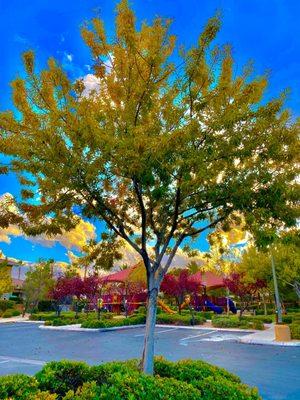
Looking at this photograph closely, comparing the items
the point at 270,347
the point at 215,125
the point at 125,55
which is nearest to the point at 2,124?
the point at 125,55

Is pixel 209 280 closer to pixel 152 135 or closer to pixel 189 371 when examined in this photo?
pixel 189 371

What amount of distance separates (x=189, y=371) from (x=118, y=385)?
2.36 m

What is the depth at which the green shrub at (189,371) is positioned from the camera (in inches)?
293

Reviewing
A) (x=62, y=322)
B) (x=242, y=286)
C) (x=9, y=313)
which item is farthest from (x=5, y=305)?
(x=242, y=286)

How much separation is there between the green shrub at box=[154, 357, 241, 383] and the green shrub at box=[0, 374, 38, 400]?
307cm

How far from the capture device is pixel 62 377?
22.5ft

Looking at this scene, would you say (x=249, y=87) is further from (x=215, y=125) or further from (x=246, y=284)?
(x=246, y=284)

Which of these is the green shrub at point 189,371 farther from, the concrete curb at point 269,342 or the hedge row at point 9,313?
the hedge row at point 9,313

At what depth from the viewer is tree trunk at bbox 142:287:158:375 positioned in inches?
289

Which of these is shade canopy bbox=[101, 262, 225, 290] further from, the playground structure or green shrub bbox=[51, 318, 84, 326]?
green shrub bbox=[51, 318, 84, 326]

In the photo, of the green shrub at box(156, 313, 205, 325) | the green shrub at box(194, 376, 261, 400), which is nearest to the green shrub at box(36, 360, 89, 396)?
the green shrub at box(194, 376, 261, 400)

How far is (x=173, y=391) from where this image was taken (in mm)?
5914

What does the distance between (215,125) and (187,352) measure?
502 inches

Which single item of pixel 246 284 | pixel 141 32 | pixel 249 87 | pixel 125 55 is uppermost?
pixel 141 32
